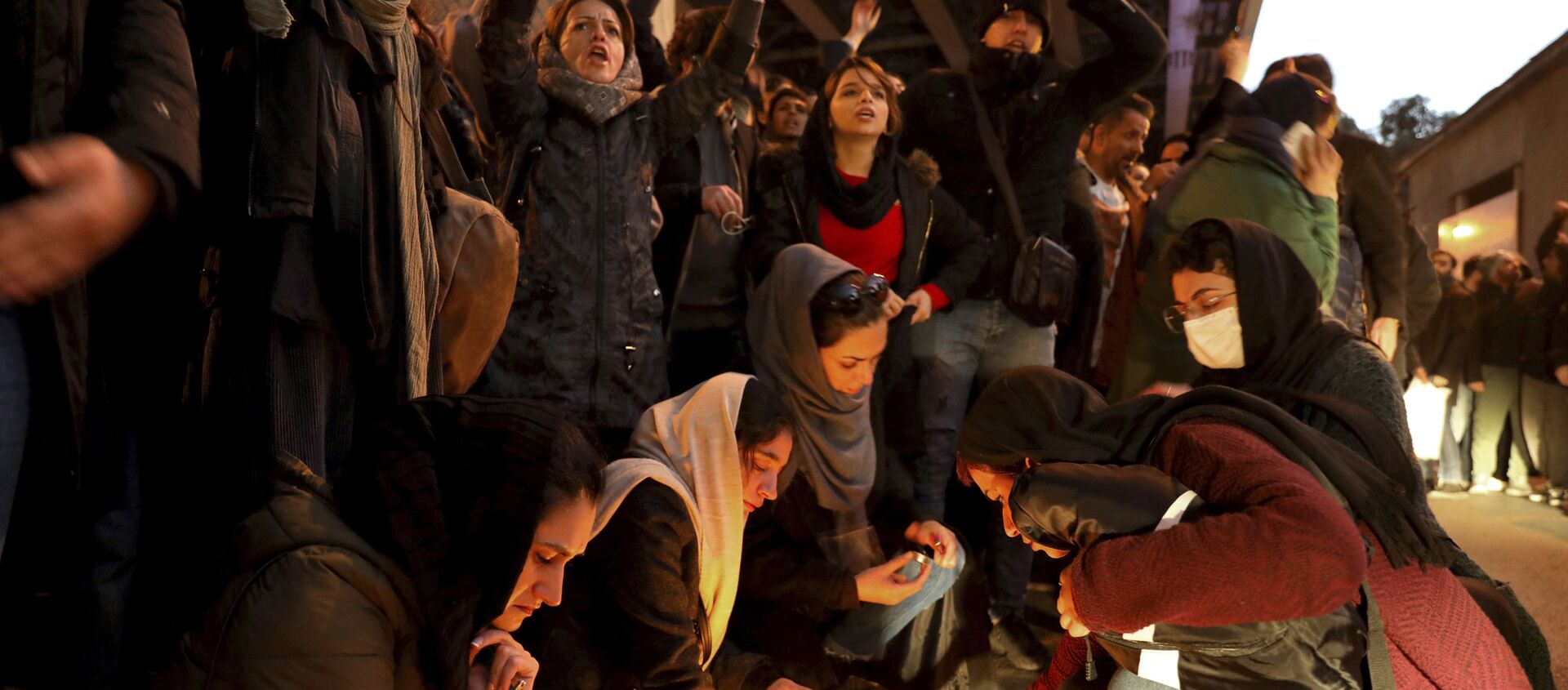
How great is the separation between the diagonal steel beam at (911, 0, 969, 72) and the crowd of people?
5.50 m

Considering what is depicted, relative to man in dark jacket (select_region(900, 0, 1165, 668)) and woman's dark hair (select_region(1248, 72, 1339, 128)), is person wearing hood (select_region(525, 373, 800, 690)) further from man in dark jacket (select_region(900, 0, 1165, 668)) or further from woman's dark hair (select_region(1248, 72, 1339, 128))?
woman's dark hair (select_region(1248, 72, 1339, 128))

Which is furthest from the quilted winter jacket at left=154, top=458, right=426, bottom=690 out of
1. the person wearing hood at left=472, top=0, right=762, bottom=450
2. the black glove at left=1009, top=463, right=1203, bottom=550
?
the person wearing hood at left=472, top=0, right=762, bottom=450

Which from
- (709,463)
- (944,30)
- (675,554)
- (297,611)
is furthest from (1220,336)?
(944,30)

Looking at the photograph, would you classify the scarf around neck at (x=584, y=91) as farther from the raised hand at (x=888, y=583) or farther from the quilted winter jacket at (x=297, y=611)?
the quilted winter jacket at (x=297, y=611)

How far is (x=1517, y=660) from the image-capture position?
2.08 meters

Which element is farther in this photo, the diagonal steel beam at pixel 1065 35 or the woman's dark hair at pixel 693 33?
the diagonal steel beam at pixel 1065 35

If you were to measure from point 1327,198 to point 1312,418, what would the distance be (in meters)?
1.39

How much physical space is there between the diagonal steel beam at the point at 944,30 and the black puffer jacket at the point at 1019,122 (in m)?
5.08

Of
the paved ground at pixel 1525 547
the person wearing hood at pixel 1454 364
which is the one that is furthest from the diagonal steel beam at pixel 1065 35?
the paved ground at pixel 1525 547

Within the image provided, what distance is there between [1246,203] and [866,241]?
109 centimetres

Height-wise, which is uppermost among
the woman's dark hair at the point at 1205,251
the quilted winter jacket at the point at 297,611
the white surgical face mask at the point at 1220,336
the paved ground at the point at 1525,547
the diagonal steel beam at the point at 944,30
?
the diagonal steel beam at the point at 944,30

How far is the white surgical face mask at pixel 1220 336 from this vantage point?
2.69 m

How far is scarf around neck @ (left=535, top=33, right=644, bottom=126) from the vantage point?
299 centimetres

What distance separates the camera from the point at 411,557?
167 cm
